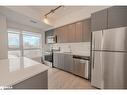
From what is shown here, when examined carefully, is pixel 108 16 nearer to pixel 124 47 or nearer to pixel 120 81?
pixel 124 47

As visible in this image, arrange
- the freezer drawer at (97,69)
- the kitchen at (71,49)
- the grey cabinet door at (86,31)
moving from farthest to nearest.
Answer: the grey cabinet door at (86,31), the freezer drawer at (97,69), the kitchen at (71,49)

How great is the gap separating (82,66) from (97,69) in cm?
97

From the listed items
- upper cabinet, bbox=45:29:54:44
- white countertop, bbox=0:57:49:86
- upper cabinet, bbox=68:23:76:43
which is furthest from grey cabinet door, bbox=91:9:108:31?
upper cabinet, bbox=45:29:54:44

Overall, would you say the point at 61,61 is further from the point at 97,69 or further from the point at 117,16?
the point at 117,16

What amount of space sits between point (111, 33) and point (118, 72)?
3.06ft

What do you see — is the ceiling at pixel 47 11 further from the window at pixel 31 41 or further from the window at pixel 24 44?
the window at pixel 31 41

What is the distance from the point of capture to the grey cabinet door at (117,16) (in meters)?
2.42

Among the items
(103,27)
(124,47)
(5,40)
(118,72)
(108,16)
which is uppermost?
(108,16)

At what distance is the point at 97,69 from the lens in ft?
9.41

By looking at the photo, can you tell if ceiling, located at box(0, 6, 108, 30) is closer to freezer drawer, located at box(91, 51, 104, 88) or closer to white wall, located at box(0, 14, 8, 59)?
white wall, located at box(0, 14, 8, 59)

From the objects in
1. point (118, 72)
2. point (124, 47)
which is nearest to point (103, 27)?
point (124, 47)

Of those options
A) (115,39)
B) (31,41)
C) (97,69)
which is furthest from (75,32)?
(31,41)

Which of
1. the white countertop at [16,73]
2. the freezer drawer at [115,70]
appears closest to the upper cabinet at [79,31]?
the freezer drawer at [115,70]

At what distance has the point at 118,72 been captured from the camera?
2.37m
